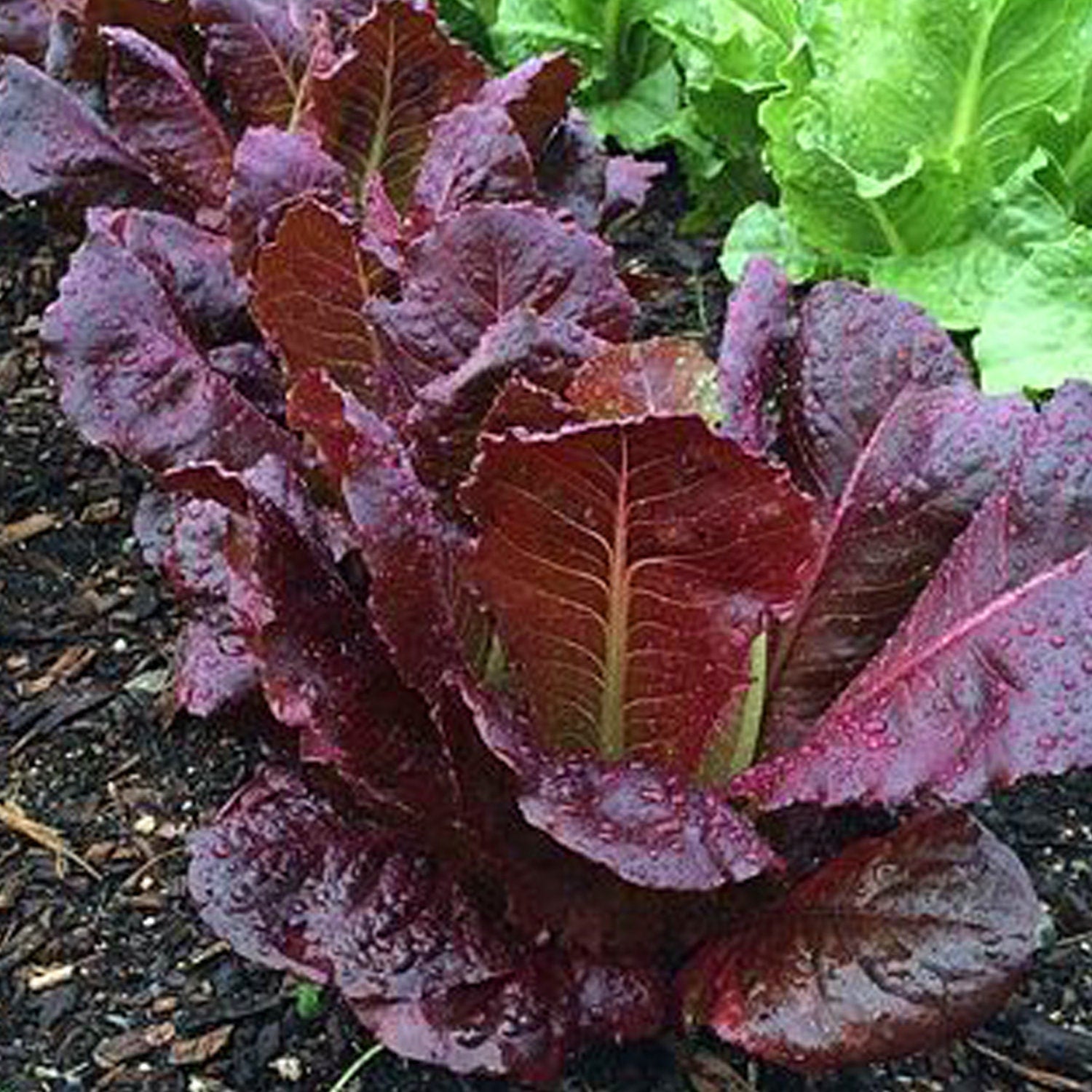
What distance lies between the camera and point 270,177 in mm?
2580

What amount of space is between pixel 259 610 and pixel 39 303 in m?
1.73

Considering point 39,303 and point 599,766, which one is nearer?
point 599,766

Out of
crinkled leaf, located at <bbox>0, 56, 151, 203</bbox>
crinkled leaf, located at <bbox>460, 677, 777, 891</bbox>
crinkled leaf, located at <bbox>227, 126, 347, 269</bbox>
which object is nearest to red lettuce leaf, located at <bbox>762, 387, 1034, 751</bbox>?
crinkled leaf, located at <bbox>460, 677, 777, 891</bbox>

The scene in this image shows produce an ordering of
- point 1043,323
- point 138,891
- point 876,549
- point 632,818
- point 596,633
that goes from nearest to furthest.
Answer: point 632,818
point 596,633
point 876,549
point 138,891
point 1043,323

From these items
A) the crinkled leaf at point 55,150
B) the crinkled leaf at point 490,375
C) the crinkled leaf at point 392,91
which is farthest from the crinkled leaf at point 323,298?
the crinkled leaf at point 55,150

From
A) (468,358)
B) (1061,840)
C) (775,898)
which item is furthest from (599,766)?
(1061,840)

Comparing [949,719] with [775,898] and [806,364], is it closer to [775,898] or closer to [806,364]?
[775,898]

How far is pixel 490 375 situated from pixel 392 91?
2.93 feet

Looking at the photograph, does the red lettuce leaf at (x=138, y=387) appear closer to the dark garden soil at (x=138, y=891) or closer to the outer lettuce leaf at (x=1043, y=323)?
the dark garden soil at (x=138, y=891)

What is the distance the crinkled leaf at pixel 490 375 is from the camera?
2.07 metres

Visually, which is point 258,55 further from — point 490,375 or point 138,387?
point 490,375

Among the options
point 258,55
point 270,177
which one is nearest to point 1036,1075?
point 270,177

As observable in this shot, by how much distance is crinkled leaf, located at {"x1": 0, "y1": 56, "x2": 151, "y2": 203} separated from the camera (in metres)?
3.12

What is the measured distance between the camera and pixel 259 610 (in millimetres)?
2080
